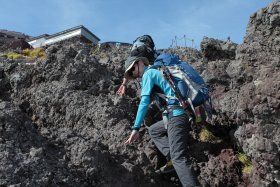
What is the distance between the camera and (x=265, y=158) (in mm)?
5617

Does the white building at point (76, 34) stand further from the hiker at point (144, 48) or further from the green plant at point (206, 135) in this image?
the green plant at point (206, 135)

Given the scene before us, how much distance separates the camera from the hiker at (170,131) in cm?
589

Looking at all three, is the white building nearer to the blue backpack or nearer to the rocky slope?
the rocky slope

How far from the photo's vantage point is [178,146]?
6.08m

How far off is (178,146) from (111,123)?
1707mm

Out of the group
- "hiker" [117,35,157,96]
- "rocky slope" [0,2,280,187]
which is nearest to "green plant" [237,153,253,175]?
"rocky slope" [0,2,280,187]

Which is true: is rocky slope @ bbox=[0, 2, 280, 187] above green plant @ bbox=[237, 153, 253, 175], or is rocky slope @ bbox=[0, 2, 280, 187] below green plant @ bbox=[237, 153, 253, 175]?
above

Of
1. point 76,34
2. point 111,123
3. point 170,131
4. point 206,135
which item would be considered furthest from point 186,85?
point 76,34

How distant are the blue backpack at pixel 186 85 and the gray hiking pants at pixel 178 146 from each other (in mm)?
295

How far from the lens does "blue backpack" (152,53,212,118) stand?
629 cm

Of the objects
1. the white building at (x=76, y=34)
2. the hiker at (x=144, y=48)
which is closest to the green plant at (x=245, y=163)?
the hiker at (x=144, y=48)

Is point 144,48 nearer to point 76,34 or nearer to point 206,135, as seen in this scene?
point 206,135

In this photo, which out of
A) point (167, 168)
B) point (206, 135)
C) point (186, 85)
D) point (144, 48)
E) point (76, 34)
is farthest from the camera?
point (76, 34)

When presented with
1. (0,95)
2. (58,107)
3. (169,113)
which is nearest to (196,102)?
(169,113)
